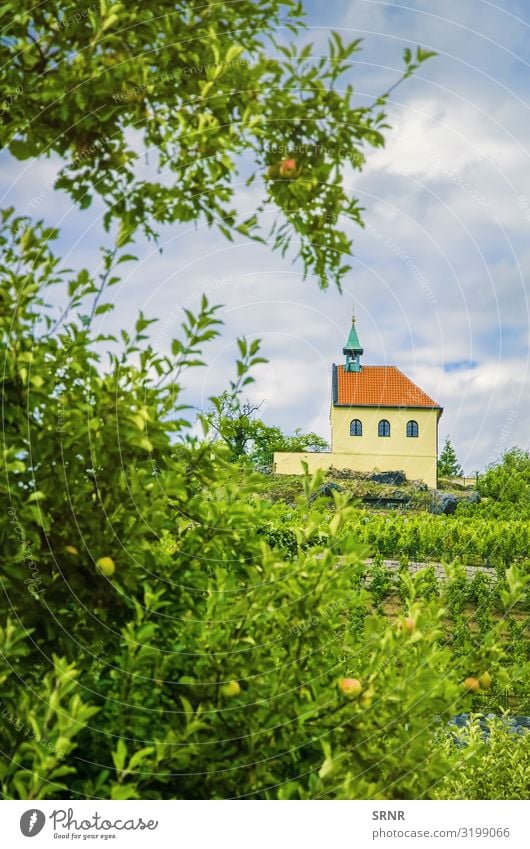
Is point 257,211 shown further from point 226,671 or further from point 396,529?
point 396,529

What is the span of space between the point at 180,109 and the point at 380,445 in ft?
3.96

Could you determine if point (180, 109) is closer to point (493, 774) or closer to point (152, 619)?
A: point (152, 619)

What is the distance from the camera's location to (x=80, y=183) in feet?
7.04

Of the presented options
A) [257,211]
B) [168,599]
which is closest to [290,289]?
[257,211]

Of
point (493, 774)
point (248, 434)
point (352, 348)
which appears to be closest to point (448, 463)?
point (352, 348)

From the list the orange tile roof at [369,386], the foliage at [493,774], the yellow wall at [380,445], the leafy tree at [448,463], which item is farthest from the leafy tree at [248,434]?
the foliage at [493,774]

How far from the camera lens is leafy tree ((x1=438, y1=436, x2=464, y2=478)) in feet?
7.92

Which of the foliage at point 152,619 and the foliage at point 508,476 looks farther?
the foliage at point 508,476

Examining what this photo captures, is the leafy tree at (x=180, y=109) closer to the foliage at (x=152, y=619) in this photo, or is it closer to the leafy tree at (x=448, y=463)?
the foliage at (x=152, y=619)

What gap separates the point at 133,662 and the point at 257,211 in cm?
136

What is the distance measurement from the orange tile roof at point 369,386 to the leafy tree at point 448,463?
193 millimetres

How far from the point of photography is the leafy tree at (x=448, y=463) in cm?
241

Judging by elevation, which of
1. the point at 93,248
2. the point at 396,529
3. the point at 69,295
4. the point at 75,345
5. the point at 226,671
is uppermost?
the point at 93,248

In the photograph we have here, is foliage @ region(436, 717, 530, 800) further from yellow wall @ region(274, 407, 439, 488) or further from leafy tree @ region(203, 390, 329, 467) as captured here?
leafy tree @ region(203, 390, 329, 467)
